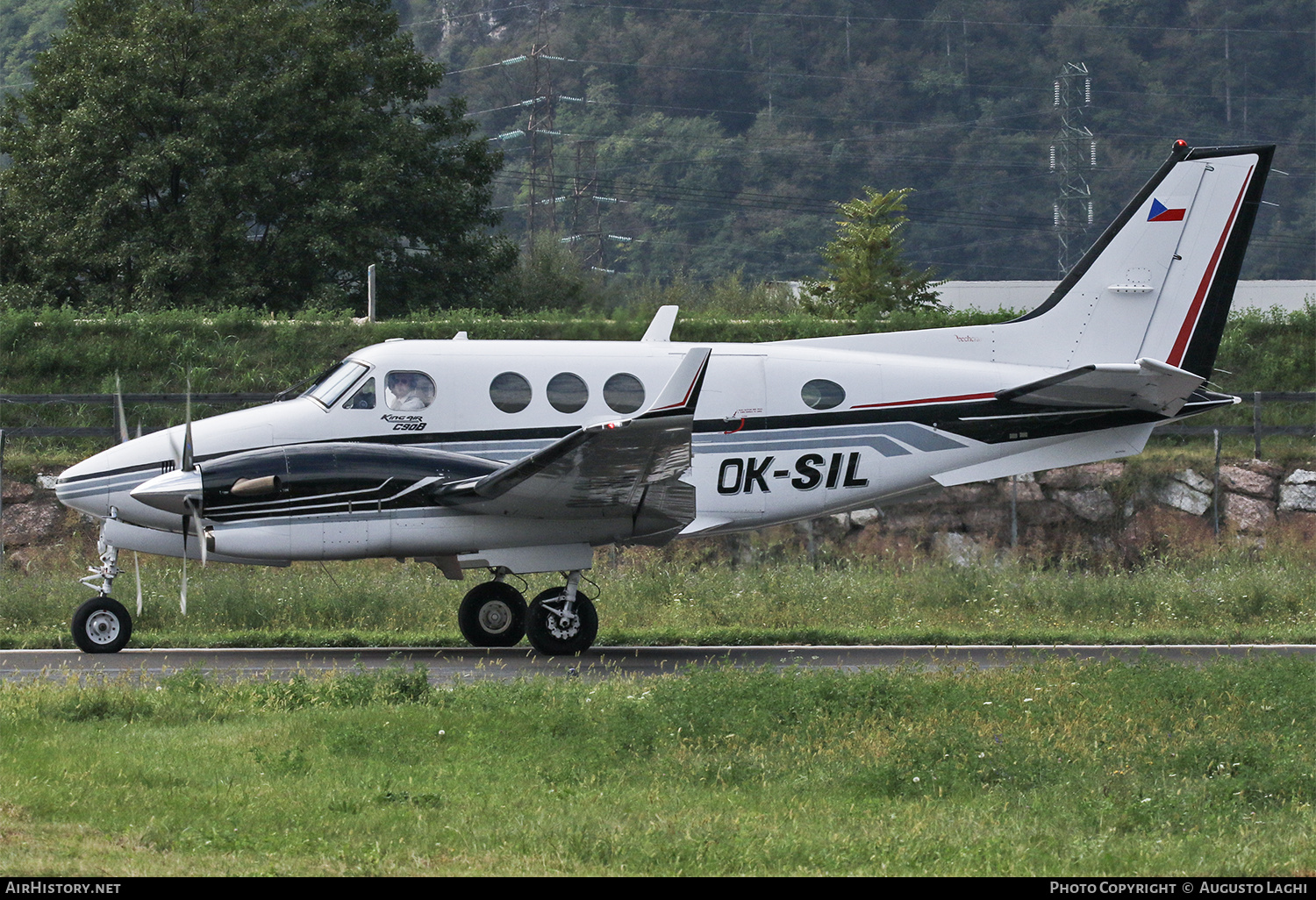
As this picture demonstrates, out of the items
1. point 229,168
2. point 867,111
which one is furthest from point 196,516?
point 867,111

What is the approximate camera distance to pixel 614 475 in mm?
14117

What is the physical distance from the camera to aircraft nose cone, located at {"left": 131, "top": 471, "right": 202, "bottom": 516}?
1416 centimetres

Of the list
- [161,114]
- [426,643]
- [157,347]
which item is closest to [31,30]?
[161,114]

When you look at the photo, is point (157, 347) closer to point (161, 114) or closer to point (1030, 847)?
point (161, 114)

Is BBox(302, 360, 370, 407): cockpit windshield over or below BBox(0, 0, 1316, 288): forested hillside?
below

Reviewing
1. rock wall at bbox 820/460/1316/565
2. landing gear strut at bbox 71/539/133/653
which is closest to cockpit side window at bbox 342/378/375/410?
landing gear strut at bbox 71/539/133/653

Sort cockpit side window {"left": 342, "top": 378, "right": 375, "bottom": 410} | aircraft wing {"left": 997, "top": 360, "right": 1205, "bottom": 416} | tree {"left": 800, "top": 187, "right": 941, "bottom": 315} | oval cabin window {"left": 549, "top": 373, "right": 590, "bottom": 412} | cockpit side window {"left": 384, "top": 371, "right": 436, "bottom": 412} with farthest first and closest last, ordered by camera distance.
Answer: tree {"left": 800, "top": 187, "right": 941, "bottom": 315} → aircraft wing {"left": 997, "top": 360, "right": 1205, "bottom": 416} → oval cabin window {"left": 549, "top": 373, "right": 590, "bottom": 412} → cockpit side window {"left": 384, "top": 371, "right": 436, "bottom": 412} → cockpit side window {"left": 342, "top": 378, "right": 375, "bottom": 410}

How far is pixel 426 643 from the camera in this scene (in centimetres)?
1609

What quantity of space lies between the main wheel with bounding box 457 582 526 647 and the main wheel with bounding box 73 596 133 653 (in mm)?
3589

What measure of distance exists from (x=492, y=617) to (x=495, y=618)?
0.12 ft

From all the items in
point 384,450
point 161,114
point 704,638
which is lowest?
point 704,638

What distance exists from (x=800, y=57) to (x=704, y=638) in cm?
7903

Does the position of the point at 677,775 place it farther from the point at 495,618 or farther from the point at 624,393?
the point at 624,393

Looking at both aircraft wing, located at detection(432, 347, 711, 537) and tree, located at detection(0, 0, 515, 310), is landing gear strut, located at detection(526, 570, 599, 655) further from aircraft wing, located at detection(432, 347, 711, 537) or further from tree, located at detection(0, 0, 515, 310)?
tree, located at detection(0, 0, 515, 310)
